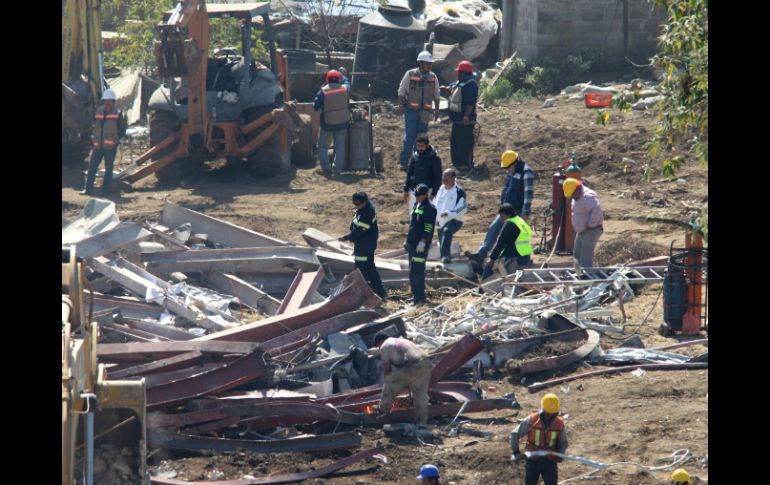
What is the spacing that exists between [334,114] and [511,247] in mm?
6694

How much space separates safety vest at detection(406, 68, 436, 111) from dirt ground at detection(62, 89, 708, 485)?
50.3 inches

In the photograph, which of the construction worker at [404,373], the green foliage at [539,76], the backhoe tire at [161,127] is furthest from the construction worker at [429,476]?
the green foliage at [539,76]

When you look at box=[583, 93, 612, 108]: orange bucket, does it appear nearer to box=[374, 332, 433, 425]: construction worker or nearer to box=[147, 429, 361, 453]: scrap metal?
box=[374, 332, 433, 425]: construction worker

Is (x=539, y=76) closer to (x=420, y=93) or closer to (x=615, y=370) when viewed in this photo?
(x=420, y=93)

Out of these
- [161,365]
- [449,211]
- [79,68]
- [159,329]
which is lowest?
[159,329]

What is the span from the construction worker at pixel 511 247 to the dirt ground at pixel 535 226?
145cm

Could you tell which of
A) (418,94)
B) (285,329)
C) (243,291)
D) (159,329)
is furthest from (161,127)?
(285,329)

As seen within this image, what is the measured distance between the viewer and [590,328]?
12602 millimetres

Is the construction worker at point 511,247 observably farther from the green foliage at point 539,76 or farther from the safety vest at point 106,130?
the green foliage at point 539,76

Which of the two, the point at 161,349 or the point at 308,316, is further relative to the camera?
the point at 308,316

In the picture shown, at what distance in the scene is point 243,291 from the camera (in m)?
14.2
